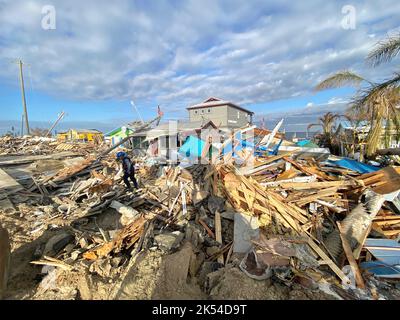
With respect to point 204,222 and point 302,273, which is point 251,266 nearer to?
point 302,273

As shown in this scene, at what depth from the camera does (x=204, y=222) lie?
210 inches

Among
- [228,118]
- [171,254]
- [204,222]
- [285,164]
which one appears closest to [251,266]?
[171,254]

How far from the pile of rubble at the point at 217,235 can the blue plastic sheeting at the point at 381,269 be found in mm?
21

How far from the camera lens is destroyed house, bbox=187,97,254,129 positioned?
28663 millimetres

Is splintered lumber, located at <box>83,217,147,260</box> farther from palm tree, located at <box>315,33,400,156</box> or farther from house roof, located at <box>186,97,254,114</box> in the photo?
house roof, located at <box>186,97,254,114</box>

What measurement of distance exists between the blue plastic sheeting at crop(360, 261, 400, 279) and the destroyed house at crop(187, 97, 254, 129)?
23866mm

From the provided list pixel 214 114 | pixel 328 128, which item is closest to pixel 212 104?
pixel 214 114

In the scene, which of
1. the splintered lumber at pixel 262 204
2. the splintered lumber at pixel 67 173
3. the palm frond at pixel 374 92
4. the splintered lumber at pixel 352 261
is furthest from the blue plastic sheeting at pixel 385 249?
the splintered lumber at pixel 67 173

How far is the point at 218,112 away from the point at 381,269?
2658 cm

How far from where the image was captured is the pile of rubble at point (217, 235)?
337 cm

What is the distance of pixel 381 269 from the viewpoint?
3.96 m

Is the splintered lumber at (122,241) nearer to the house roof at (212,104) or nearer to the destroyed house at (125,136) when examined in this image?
the destroyed house at (125,136)

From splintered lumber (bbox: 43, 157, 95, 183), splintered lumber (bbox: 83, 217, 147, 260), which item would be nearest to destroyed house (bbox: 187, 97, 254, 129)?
splintered lumber (bbox: 43, 157, 95, 183)

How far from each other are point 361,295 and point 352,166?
17.4 ft
